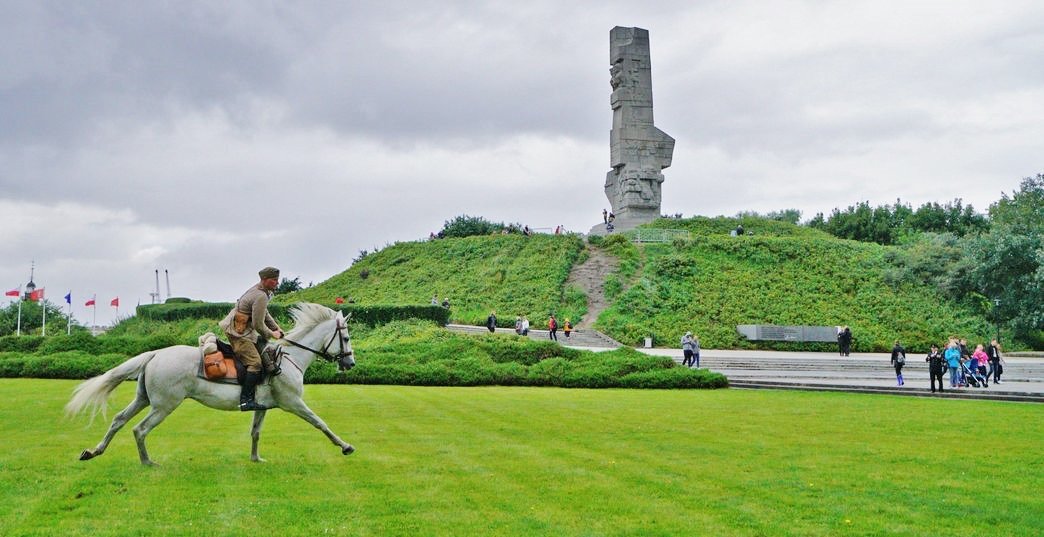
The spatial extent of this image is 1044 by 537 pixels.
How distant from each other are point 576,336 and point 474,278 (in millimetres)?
13613


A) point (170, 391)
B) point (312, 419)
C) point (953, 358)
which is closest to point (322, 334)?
point (312, 419)

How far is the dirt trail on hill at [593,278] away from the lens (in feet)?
151

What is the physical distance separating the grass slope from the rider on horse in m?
33.7

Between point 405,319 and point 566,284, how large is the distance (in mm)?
12862

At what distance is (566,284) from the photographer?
163 ft

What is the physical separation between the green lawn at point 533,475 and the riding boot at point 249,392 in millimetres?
679

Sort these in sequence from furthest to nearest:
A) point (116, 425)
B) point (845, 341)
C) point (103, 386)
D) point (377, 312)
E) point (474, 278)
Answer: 1. point (474, 278)
2. point (377, 312)
3. point (845, 341)
4. point (103, 386)
5. point (116, 425)

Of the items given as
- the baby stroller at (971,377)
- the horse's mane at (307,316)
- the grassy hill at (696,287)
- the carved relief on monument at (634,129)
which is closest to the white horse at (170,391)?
the horse's mane at (307,316)

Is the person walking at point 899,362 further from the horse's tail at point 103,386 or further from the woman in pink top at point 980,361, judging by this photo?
the horse's tail at point 103,386

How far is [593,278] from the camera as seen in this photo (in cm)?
5009

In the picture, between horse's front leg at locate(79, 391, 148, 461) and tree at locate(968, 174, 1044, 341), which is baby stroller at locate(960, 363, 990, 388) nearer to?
tree at locate(968, 174, 1044, 341)

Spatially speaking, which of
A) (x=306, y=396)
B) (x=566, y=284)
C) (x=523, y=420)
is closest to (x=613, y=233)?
(x=566, y=284)

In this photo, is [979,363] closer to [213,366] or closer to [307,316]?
[307,316]

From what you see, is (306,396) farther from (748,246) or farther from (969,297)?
(748,246)
